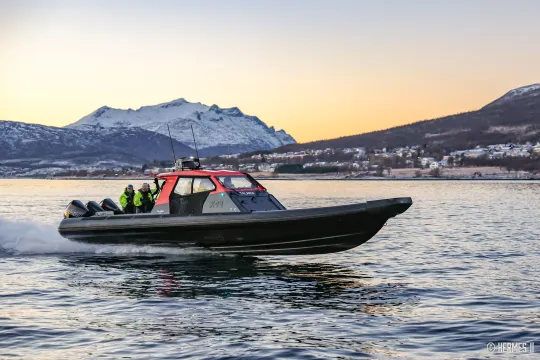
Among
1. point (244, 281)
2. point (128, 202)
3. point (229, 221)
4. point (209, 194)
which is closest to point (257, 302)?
point (244, 281)

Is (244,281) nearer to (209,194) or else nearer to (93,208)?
(209,194)

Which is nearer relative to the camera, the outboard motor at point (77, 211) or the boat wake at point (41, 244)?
the boat wake at point (41, 244)

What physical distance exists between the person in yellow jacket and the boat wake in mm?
1125

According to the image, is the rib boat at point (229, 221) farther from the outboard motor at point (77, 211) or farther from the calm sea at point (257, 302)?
the calm sea at point (257, 302)

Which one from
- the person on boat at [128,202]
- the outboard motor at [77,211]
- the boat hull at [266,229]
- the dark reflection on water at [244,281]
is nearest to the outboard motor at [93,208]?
the outboard motor at [77,211]

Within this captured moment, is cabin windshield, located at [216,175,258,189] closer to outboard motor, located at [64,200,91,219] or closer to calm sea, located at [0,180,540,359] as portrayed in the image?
calm sea, located at [0,180,540,359]

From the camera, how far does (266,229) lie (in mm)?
16859

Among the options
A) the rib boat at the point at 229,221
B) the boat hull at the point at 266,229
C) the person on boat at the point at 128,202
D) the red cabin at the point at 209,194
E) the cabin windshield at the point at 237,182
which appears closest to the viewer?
the boat hull at the point at 266,229

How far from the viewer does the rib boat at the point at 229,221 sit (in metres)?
16.3

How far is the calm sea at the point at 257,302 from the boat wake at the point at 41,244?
0.13 feet

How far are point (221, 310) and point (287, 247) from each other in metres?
4.83

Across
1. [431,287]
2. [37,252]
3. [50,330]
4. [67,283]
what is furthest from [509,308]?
[37,252]

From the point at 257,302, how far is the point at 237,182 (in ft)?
18.7

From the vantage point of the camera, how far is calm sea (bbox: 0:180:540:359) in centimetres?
1008
